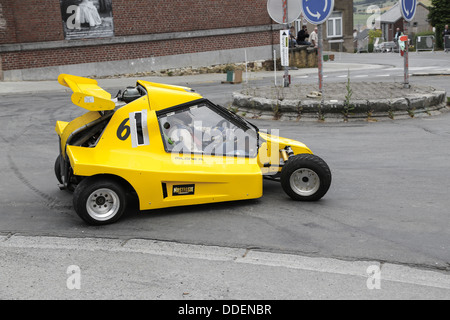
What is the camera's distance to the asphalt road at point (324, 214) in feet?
17.6

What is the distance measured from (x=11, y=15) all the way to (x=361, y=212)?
18.8 meters

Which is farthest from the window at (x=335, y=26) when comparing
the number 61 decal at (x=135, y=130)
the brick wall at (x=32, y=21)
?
the number 61 decal at (x=135, y=130)

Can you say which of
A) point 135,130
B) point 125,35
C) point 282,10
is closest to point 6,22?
point 125,35

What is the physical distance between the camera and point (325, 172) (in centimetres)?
649

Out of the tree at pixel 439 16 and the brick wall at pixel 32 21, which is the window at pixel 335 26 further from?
the brick wall at pixel 32 21

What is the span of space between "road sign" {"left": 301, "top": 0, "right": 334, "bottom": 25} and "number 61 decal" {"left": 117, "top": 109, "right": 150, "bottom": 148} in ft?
21.8

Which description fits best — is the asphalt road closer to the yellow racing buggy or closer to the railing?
the yellow racing buggy

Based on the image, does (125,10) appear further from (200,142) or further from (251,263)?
(251,263)

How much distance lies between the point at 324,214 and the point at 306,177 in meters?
0.57

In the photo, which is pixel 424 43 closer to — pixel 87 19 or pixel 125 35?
pixel 125 35

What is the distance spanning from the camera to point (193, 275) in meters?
4.78

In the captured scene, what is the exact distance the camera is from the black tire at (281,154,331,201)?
255 inches

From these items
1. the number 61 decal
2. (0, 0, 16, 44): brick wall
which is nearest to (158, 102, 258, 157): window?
the number 61 decal
